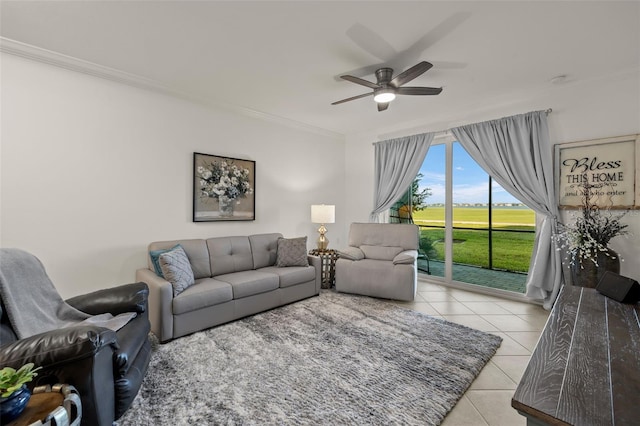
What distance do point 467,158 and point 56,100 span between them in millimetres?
5088

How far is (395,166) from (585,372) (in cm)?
422

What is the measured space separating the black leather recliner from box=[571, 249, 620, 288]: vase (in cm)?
410

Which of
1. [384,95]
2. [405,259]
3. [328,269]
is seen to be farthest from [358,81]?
[328,269]

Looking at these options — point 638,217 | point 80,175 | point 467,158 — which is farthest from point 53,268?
point 638,217

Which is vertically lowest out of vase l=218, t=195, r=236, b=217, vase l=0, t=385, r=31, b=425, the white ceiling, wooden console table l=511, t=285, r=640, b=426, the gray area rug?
the gray area rug

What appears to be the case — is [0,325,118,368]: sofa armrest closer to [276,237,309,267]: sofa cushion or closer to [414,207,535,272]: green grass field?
[276,237,309,267]: sofa cushion

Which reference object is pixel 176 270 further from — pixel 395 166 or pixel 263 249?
pixel 395 166

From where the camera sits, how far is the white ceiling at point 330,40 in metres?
2.05

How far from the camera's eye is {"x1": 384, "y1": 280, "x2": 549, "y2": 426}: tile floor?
1708mm

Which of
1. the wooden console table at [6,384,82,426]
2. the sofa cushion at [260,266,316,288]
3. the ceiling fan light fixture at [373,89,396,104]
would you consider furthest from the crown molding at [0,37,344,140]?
the wooden console table at [6,384,82,426]

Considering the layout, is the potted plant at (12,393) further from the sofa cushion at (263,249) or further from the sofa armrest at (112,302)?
the sofa cushion at (263,249)

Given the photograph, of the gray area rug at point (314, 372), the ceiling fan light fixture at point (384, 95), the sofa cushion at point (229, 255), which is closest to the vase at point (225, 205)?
the sofa cushion at point (229, 255)

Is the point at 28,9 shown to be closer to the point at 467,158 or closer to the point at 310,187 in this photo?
the point at 310,187

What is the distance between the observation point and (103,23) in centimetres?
221
